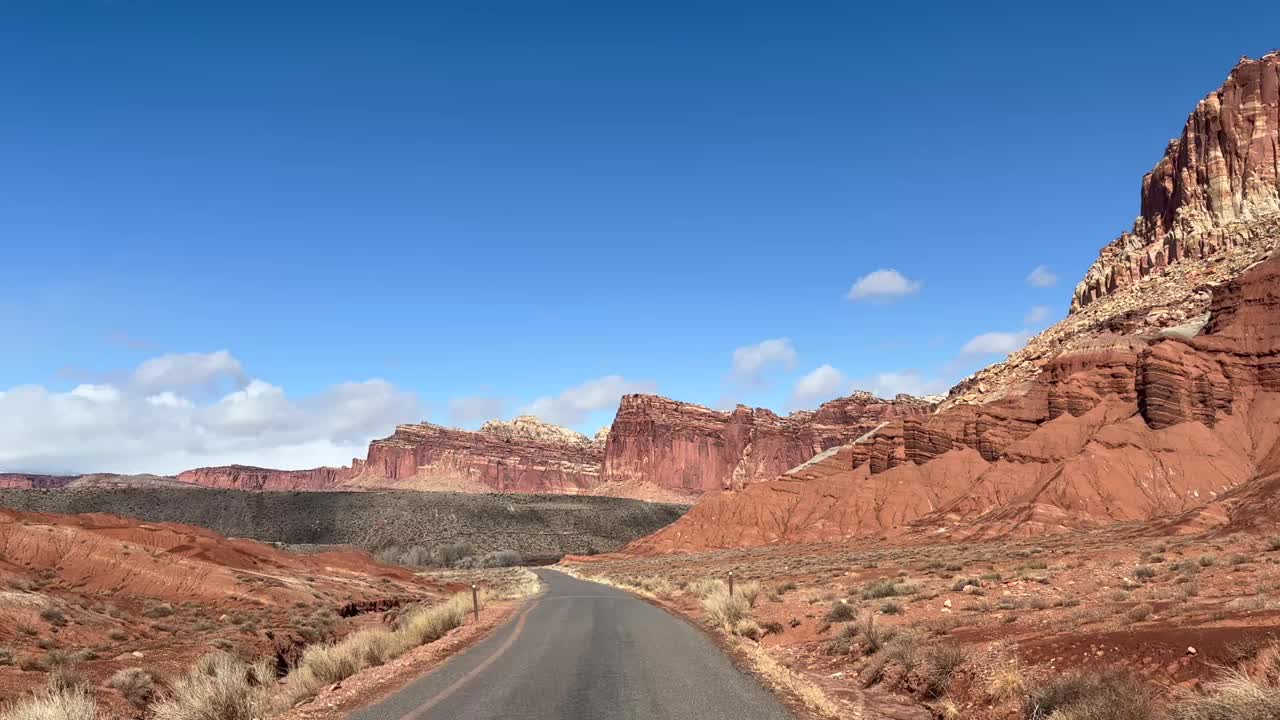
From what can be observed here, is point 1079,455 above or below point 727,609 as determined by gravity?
above

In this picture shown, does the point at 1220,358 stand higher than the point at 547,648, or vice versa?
the point at 1220,358

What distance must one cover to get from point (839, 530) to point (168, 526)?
57.8 metres

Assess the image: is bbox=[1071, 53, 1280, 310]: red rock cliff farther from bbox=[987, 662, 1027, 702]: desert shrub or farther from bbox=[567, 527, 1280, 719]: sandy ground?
bbox=[987, 662, 1027, 702]: desert shrub

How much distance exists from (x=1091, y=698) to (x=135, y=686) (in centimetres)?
1719

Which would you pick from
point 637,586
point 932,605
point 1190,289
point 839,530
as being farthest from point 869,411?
point 932,605

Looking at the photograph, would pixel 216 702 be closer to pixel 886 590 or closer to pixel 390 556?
pixel 886 590

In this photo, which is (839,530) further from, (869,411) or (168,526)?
(869,411)

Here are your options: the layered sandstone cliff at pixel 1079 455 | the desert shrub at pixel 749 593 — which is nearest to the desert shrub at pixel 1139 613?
the desert shrub at pixel 749 593

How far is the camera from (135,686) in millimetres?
16062

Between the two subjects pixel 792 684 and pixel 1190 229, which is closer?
pixel 792 684

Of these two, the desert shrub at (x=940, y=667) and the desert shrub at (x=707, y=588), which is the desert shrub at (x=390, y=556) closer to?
the desert shrub at (x=707, y=588)

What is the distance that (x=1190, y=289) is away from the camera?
95.1 meters

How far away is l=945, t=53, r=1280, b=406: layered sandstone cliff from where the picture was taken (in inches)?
3824

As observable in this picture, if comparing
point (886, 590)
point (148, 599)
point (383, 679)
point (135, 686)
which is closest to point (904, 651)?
point (383, 679)
